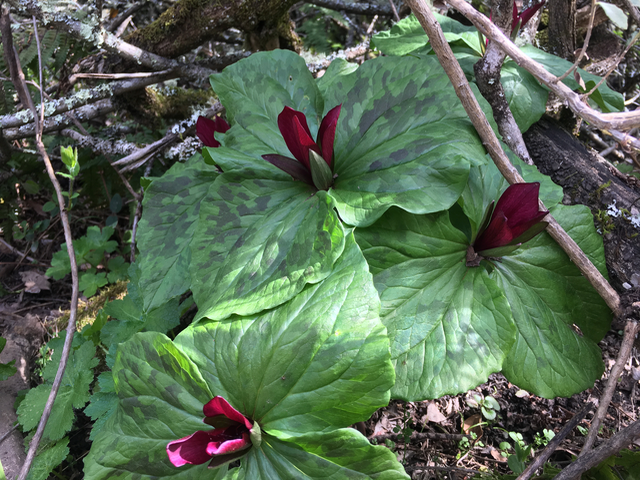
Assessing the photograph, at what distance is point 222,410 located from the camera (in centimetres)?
100

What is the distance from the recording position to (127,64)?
240 cm

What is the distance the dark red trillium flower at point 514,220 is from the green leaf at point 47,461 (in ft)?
5.94

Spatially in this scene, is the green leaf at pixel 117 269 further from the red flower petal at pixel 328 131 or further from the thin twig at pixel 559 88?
the thin twig at pixel 559 88

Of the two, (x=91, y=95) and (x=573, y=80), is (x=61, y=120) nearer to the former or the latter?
(x=91, y=95)

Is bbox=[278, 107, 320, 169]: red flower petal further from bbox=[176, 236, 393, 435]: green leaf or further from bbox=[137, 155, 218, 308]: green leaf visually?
bbox=[137, 155, 218, 308]: green leaf

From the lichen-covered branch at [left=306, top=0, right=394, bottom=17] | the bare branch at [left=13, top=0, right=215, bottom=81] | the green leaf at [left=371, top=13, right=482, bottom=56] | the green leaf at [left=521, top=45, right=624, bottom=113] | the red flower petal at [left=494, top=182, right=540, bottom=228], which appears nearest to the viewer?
the red flower petal at [left=494, top=182, right=540, bottom=228]

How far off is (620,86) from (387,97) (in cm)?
239

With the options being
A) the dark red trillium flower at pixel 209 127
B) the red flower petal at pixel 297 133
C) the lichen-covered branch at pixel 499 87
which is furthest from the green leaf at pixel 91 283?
the lichen-covered branch at pixel 499 87

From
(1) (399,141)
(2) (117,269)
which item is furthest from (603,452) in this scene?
(2) (117,269)

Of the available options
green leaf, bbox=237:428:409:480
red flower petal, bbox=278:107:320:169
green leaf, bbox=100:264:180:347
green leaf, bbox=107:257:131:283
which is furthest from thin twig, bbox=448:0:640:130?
green leaf, bbox=107:257:131:283

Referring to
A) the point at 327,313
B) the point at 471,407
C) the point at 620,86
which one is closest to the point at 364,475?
the point at 327,313

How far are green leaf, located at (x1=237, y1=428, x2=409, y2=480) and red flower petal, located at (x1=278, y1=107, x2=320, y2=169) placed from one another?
875mm

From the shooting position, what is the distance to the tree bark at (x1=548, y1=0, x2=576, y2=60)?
81.9 inches

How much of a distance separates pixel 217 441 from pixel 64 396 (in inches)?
41.9
